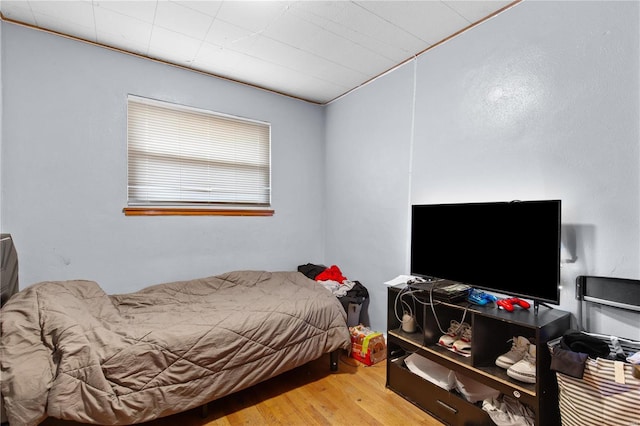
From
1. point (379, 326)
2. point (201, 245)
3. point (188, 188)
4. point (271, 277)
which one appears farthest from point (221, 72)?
point (379, 326)

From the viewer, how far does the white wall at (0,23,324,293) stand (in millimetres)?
2135

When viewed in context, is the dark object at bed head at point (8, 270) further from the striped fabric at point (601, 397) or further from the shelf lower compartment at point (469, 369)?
the striped fabric at point (601, 397)

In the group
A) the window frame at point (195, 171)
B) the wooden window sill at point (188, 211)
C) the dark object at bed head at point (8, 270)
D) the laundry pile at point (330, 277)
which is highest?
the window frame at point (195, 171)

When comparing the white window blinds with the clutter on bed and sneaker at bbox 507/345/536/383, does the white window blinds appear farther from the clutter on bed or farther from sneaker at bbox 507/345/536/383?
sneaker at bbox 507/345/536/383

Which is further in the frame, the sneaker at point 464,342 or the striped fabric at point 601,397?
the sneaker at point 464,342

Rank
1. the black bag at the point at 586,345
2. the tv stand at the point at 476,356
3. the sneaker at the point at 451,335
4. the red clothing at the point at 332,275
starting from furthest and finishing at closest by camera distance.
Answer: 1. the red clothing at the point at 332,275
2. the sneaker at the point at 451,335
3. the tv stand at the point at 476,356
4. the black bag at the point at 586,345

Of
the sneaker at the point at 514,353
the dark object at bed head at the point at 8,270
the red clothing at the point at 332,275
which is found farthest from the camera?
the red clothing at the point at 332,275

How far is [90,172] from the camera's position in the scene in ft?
7.76

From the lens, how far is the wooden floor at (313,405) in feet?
5.86

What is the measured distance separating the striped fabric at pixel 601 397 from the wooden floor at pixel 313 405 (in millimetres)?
728

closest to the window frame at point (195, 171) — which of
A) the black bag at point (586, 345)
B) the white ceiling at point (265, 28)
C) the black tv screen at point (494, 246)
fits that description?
the white ceiling at point (265, 28)

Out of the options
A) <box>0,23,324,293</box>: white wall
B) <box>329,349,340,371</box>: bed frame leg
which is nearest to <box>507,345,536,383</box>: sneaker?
<box>329,349,340,371</box>: bed frame leg

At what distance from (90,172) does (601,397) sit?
331 centimetres

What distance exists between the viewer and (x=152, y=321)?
6.23ft
